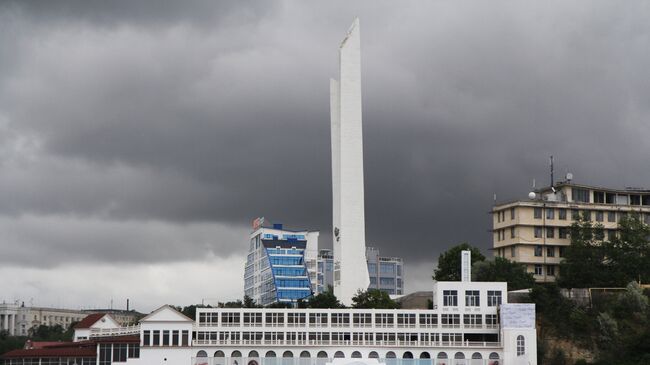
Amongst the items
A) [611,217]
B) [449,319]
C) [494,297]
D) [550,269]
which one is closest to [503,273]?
[494,297]

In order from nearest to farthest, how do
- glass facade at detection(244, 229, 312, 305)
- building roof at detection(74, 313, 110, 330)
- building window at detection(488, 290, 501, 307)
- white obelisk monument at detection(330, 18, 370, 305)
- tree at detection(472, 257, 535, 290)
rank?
building window at detection(488, 290, 501, 307)
tree at detection(472, 257, 535, 290)
building roof at detection(74, 313, 110, 330)
white obelisk monument at detection(330, 18, 370, 305)
glass facade at detection(244, 229, 312, 305)

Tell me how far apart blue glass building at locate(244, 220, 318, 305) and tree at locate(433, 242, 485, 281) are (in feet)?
193

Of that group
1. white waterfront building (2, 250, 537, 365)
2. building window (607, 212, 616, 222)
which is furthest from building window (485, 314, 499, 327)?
building window (607, 212, 616, 222)

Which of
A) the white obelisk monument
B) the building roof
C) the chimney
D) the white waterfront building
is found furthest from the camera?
the white obelisk monument

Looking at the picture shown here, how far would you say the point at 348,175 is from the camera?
127688mm

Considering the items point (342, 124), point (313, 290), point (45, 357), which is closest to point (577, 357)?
point (342, 124)

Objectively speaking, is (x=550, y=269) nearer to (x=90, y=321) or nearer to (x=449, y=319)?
(x=449, y=319)

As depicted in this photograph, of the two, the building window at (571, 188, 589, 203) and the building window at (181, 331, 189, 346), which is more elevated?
the building window at (571, 188, 589, 203)

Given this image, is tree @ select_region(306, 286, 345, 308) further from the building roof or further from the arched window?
the building roof

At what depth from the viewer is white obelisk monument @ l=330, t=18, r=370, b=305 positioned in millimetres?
125000

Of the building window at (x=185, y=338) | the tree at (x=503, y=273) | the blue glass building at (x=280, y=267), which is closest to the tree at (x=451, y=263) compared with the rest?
the tree at (x=503, y=273)

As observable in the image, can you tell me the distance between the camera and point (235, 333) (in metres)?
103

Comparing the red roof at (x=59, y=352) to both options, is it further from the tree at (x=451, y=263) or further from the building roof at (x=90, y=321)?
the tree at (x=451, y=263)

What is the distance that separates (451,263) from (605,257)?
60.9ft
